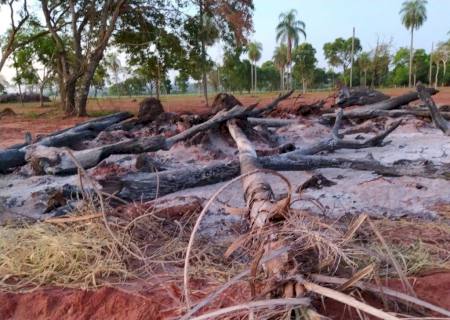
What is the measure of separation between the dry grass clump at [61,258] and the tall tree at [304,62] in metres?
54.3

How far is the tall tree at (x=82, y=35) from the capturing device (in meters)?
17.9

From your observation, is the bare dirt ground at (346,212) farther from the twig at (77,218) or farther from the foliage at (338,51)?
the foliage at (338,51)

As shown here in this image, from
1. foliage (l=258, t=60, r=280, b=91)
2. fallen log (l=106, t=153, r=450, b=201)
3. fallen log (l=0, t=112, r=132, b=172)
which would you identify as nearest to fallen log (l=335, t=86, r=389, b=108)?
fallen log (l=0, t=112, r=132, b=172)

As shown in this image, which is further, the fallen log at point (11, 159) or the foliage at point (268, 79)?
the foliage at point (268, 79)

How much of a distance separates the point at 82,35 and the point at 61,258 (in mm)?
19777

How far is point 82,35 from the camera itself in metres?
20.9

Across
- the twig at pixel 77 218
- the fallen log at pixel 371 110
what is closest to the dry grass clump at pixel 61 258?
the twig at pixel 77 218

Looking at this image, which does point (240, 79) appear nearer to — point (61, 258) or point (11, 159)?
point (11, 159)

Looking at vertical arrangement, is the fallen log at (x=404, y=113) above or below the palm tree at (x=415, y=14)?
below

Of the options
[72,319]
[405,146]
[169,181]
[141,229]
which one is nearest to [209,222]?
[141,229]

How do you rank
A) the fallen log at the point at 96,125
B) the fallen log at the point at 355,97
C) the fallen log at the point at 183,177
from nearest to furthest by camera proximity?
the fallen log at the point at 183,177 → the fallen log at the point at 96,125 → the fallen log at the point at 355,97

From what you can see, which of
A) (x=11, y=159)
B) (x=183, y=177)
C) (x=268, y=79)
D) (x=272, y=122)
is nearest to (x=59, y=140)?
(x=11, y=159)

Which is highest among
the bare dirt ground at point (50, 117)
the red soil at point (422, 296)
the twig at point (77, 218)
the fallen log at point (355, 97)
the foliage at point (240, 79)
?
the foliage at point (240, 79)

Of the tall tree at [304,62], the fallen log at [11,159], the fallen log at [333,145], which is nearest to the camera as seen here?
the fallen log at [333,145]
